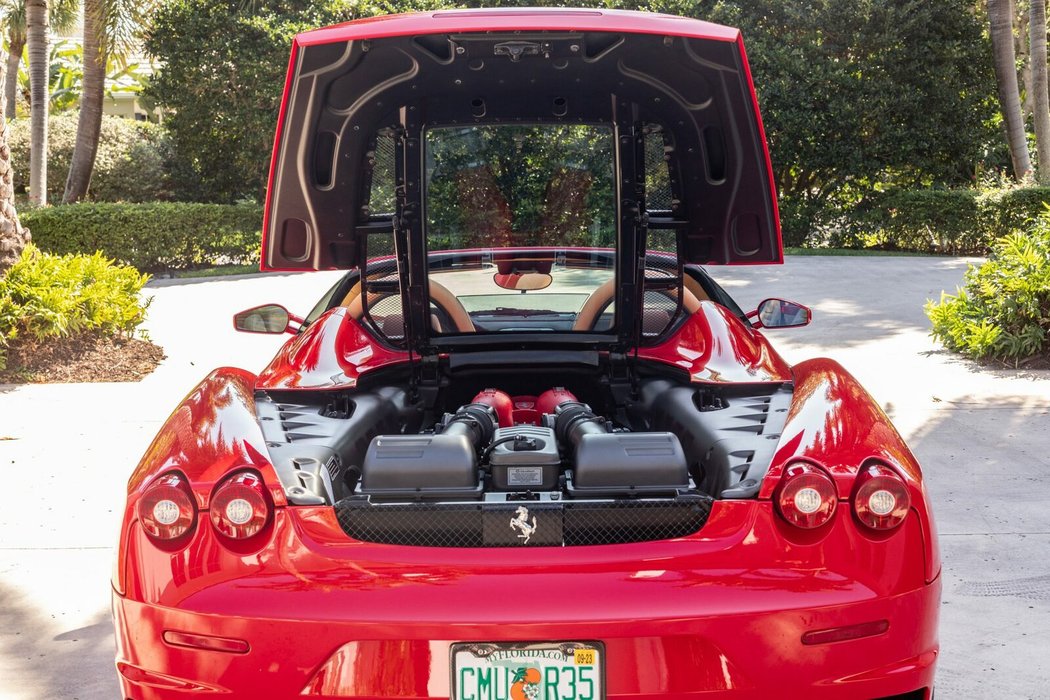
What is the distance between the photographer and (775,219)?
348 centimetres

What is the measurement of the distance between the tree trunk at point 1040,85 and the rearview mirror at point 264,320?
17654mm

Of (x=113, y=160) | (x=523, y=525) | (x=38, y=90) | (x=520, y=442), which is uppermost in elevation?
(x=38, y=90)

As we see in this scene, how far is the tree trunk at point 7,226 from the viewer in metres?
8.92

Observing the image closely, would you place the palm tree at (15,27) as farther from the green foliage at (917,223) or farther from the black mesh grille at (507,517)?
the black mesh grille at (507,517)

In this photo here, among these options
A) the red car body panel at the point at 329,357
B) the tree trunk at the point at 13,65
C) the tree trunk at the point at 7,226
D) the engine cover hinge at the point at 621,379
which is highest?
the tree trunk at the point at 13,65

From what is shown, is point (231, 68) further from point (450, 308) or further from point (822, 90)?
point (450, 308)

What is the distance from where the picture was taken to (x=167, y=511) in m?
2.28

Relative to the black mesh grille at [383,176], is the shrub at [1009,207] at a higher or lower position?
higher

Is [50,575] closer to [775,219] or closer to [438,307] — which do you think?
[438,307]

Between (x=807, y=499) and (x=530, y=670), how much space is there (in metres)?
0.69

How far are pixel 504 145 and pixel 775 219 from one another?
3.00 feet

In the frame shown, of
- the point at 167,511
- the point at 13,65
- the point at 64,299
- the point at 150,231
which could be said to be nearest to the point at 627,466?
the point at 167,511

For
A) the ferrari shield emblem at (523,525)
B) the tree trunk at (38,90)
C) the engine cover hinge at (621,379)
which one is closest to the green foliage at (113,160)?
the tree trunk at (38,90)

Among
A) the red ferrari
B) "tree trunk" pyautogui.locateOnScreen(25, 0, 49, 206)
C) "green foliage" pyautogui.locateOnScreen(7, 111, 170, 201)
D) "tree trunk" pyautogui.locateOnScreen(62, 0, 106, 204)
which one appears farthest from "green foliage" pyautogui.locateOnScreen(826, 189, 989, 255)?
the red ferrari
